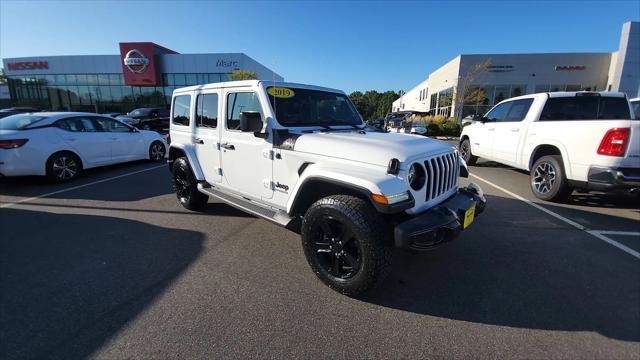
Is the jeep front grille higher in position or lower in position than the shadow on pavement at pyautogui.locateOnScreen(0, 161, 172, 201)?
higher

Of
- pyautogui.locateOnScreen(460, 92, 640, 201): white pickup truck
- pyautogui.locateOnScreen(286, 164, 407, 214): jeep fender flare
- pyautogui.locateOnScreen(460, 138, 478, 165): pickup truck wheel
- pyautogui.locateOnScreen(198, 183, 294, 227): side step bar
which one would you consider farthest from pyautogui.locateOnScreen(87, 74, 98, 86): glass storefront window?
pyautogui.locateOnScreen(286, 164, 407, 214): jeep fender flare

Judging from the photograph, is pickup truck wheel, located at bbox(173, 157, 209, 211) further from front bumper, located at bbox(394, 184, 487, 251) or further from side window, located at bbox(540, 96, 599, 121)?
side window, located at bbox(540, 96, 599, 121)

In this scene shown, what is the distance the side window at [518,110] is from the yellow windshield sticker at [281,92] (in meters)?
5.35

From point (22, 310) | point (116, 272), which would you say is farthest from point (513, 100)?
point (22, 310)

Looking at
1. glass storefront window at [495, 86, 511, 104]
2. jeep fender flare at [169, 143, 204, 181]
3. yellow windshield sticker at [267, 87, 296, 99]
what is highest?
glass storefront window at [495, 86, 511, 104]

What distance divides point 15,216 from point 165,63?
130 feet

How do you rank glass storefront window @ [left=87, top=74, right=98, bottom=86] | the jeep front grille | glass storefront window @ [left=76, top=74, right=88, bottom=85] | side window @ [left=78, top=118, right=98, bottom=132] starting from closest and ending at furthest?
the jeep front grille
side window @ [left=78, top=118, right=98, bottom=132]
glass storefront window @ [left=87, top=74, right=98, bottom=86]
glass storefront window @ [left=76, top=74, right=88, bottom=85]

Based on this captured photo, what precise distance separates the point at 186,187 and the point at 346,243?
3364 millimetres

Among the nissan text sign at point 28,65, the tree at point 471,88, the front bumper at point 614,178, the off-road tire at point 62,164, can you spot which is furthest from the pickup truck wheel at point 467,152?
the nissan text sign at point 28,65

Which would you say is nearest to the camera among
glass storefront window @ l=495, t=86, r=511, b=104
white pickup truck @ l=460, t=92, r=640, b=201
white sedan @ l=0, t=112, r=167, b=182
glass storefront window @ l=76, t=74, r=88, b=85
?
white pickup truck @ l=460, t=92, r=640, b=201

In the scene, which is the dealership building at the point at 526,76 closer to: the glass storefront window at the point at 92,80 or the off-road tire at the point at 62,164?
the off-road tire at the point at 62,164

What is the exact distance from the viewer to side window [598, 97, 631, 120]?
5.73m

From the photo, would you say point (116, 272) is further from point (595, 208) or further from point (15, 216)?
point (595, 208)

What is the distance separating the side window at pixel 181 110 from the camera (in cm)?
465
